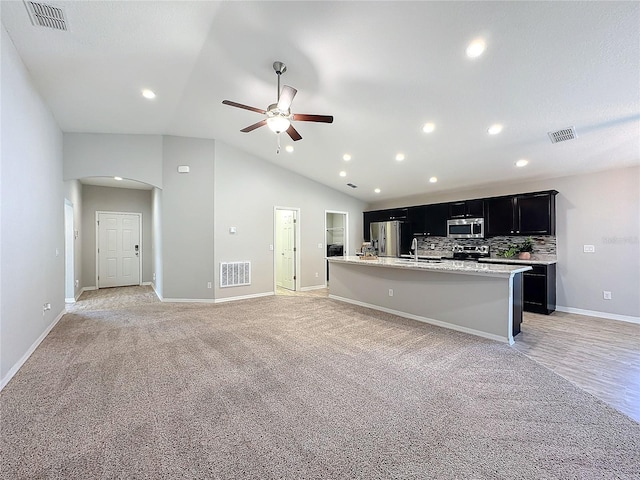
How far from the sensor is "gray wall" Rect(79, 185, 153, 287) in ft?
23.9

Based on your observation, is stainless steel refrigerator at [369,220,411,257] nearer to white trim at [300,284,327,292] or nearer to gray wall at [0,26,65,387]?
white trim at [300,284,327,292]

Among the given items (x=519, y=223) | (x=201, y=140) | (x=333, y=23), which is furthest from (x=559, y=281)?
(x=201, y=140)

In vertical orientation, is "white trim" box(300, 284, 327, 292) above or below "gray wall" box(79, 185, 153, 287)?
below

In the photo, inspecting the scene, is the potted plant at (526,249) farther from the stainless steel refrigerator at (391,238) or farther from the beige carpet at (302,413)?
the beige carpet at (302,413)

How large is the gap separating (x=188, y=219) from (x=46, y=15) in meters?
3.54

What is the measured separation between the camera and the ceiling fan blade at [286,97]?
9.06 ft

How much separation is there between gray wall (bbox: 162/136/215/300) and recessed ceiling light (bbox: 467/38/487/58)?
4654 mm

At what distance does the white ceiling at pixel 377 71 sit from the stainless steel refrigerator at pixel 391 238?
8.15 ft

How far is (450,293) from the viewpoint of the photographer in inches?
160

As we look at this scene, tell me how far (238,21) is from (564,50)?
2.99 meters

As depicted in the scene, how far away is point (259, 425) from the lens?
1955 mm

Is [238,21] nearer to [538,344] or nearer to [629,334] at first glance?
[538,344]

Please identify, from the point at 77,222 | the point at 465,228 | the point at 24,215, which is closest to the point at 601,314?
the point at 465,228

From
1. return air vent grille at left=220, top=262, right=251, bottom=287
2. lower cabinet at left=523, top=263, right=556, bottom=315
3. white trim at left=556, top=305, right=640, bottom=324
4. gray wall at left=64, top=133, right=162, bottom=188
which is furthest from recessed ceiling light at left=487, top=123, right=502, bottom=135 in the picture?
gray wall at left=64, top=133, right=162, bottom=188
